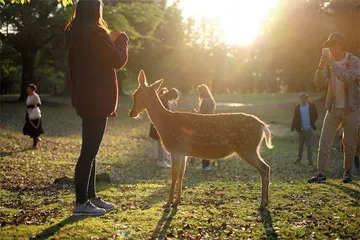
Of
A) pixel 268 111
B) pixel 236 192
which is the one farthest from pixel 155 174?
pixel 268 111

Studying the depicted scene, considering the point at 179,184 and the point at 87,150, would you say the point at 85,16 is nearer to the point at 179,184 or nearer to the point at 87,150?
the point at 87,150

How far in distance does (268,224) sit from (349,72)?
4436 mm

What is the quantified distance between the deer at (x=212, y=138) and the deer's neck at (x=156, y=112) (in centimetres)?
2

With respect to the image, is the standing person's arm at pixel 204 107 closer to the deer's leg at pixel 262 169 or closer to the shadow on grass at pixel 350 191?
the shadow on grass at pixel 350 191

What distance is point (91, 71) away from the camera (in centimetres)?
674

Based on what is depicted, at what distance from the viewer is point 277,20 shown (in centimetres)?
4000

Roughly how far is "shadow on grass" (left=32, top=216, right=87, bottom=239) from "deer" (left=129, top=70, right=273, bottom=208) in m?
1.66

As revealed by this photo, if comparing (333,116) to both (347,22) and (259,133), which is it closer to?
(259,133)

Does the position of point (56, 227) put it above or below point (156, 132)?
below

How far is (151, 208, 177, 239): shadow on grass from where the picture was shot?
245 inches

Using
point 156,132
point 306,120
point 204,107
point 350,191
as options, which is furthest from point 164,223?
point 306,120

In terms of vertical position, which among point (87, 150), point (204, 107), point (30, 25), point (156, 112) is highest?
point (30, 25)

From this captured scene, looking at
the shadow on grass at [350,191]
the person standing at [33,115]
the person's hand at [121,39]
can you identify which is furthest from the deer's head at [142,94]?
the person standing at [33,115]

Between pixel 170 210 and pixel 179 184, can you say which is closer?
pixel 170 210
